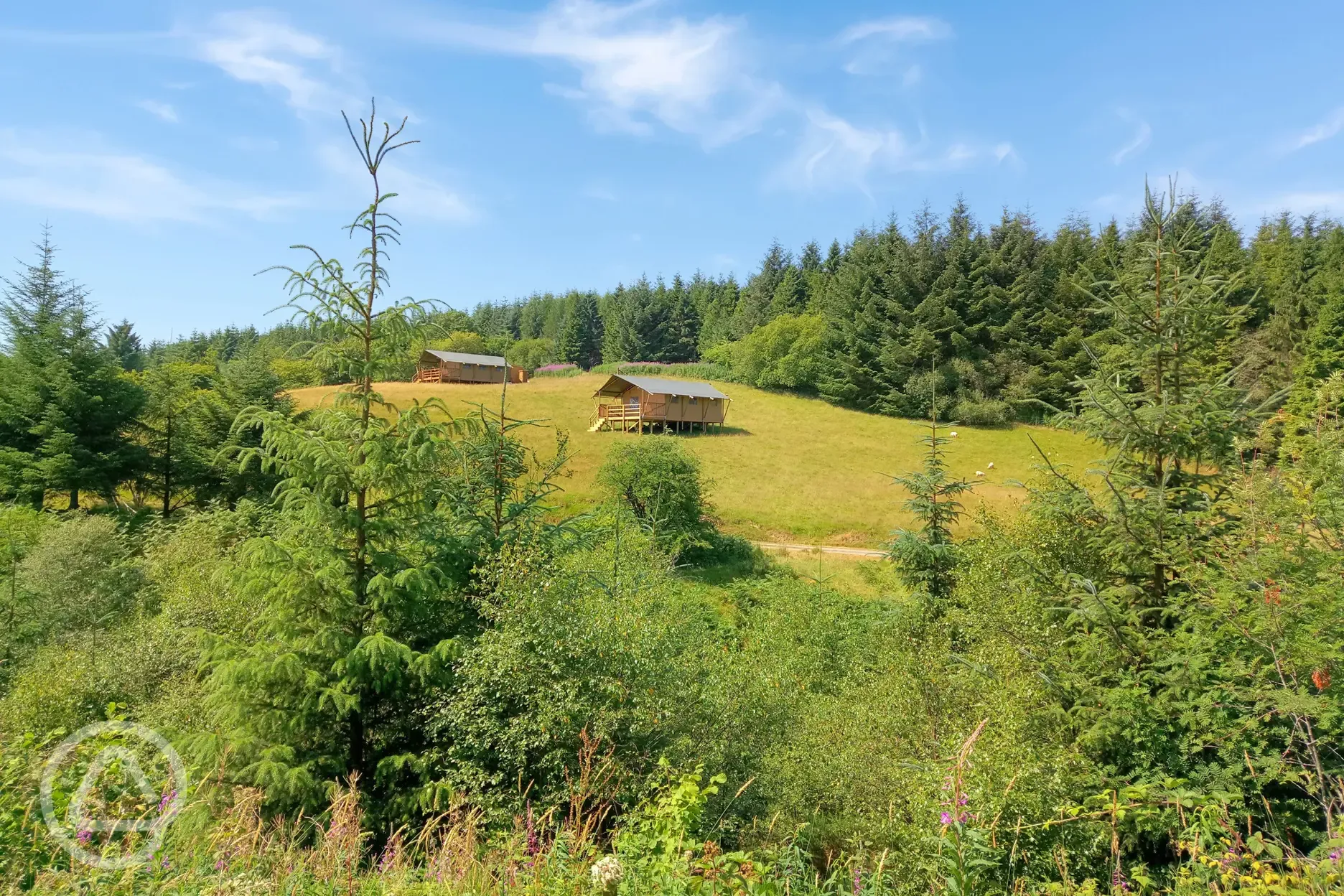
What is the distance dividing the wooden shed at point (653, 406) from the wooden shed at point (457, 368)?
1460 centimetres

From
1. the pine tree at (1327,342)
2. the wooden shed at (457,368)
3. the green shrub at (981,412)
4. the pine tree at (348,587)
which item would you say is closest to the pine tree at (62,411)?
the pine tree at (348,587)

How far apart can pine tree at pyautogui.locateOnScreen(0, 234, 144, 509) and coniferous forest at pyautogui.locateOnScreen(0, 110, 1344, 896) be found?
9470mm

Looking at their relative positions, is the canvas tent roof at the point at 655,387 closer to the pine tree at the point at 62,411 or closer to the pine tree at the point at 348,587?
the pine tree at the point at 62,411

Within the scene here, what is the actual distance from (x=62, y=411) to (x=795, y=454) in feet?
121

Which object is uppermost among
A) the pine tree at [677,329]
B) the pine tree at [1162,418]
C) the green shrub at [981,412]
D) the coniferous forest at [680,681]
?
the pine tree at [677,329]

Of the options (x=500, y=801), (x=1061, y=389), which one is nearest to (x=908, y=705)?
(x=500, y=801)

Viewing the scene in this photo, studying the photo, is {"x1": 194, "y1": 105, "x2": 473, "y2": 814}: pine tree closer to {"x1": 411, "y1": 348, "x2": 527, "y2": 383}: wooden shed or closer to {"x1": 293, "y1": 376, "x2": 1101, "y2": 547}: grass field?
{"x1": 293, "y1": 376, "x2": 1101, "y2": 547}: grass field

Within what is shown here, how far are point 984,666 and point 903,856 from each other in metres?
2.71

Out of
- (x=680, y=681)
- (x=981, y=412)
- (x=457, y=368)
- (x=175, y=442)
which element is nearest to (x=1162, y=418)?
(x=680, y=681)

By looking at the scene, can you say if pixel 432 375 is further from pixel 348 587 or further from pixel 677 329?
pixel 348 587

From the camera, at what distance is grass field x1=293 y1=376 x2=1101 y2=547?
1335 inches

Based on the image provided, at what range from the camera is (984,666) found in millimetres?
8672

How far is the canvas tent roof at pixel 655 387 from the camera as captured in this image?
46.2 meters

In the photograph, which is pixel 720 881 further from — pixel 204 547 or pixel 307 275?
pixel 204 547
